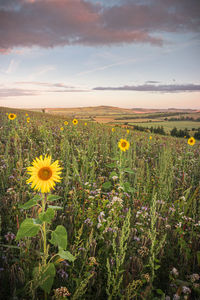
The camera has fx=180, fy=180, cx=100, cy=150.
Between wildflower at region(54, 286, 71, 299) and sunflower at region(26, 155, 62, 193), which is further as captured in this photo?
sunflower at region(26, 155, 62, 193)

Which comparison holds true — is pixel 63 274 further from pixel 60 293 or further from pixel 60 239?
pixel 60 239

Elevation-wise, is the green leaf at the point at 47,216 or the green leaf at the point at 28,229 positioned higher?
the green leaf at the point at 47,216

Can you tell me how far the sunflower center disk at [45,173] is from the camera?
2.00m

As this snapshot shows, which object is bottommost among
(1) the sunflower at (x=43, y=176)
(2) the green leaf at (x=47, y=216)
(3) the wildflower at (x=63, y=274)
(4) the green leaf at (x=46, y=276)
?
(3) the wildflower at (x=63, y=274)

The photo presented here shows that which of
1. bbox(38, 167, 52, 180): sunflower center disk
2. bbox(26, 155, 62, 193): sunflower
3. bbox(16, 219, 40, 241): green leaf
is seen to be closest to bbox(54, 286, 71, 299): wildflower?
bbox(16, 219, 40, 241): green leaf

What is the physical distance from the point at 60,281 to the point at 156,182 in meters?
3.45

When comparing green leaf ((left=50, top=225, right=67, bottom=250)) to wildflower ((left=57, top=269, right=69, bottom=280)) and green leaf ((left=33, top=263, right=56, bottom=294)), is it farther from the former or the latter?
wildflower ((left=57, top=269, right=69, bottom=280))

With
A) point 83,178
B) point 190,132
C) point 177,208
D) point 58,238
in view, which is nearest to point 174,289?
point 58,238

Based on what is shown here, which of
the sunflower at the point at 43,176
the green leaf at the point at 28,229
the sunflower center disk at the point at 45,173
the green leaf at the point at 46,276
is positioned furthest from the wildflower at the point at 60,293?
the sunflower center disk at the point at 45,173

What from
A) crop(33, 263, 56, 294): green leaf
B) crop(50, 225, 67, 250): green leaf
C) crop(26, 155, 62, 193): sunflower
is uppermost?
crop(26, 155, 62, 193): sunflower

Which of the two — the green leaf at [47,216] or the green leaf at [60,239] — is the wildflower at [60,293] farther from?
the green leaf at [47,216]

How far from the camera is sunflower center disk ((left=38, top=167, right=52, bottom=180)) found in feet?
6.56

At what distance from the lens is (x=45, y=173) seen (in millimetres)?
2008

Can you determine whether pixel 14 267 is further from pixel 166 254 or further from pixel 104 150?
pixel 104 150
